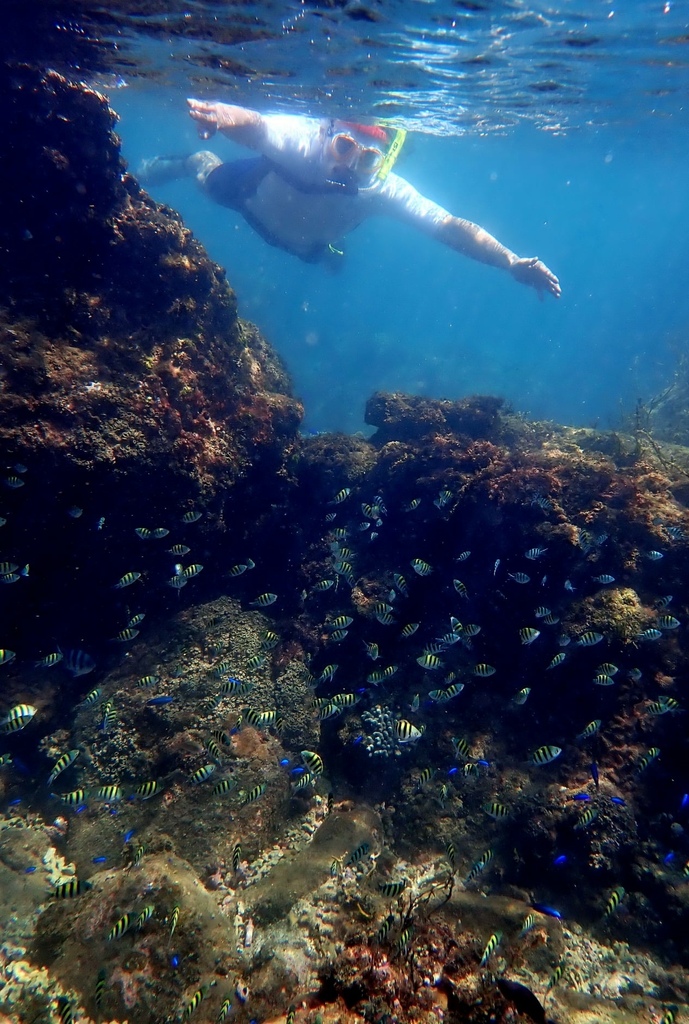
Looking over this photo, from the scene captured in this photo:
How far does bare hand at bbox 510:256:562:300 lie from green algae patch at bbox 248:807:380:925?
9942 mm

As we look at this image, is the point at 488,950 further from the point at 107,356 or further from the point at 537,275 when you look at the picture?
the point at 537,275

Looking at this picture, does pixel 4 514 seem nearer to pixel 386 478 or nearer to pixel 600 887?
pixel 386 478

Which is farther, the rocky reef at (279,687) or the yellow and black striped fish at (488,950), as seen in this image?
the rocky reef at (279,687)

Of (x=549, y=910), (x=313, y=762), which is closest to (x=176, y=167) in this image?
(x=313, y=762)

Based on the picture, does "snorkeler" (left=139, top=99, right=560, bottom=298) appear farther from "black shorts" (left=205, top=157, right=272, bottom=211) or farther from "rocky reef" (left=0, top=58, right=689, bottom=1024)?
"rocky reef" (left=0, top=58, right=689, bottom=1024)

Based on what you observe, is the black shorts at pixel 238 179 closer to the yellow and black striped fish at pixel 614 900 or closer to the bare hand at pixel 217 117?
the bare hand at pixel 217 117

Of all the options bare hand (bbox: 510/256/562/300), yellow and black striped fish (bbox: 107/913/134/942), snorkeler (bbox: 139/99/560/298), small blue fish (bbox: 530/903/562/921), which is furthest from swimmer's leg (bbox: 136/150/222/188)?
small blue fish (bbox: 530/903/562/921)

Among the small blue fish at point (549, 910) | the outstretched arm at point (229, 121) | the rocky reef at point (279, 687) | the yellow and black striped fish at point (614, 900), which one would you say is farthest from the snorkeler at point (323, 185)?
the small blue fish at point (549, 910)

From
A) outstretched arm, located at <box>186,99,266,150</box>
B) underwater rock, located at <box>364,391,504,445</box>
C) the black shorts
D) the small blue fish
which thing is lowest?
the small blue fish

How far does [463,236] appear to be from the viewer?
10664 millimetres

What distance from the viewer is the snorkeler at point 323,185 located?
10.5 m

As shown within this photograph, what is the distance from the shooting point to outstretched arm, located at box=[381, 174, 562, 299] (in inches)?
387

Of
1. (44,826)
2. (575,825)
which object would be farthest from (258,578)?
(575,825)

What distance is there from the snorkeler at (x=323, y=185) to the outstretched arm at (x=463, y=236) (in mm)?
20
